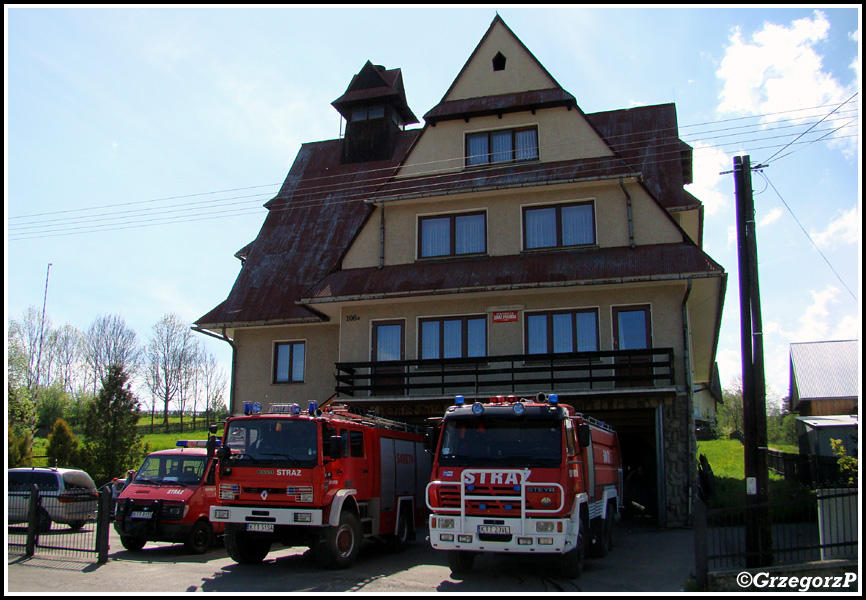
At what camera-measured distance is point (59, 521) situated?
14734 millimetres

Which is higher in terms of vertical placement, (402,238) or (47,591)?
(402,238)

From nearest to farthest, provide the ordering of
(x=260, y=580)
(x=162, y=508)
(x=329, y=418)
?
(x=260, y=580) → (x=329, y=418) → (x=162, y=508)

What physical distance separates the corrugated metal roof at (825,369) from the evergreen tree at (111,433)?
3175 cm

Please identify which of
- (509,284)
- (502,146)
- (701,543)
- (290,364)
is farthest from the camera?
(290,364)

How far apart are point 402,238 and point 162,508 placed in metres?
10.7

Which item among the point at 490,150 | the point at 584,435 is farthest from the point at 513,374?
the point at 490,150

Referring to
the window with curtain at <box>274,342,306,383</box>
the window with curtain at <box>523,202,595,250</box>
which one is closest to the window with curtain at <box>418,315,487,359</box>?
the window with curtain at <box>523,202,595,250</box>

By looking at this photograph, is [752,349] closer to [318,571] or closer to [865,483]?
[865,483]

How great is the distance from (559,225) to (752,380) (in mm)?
9634

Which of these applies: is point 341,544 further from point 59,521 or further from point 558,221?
point 558,221

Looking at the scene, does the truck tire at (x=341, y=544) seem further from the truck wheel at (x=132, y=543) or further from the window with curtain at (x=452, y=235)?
the window with curtain at (x=452, y=235)

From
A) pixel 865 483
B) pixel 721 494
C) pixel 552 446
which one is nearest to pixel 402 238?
pixel 552 446

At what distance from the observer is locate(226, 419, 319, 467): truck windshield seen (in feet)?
39.1

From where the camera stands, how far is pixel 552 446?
11148mm
